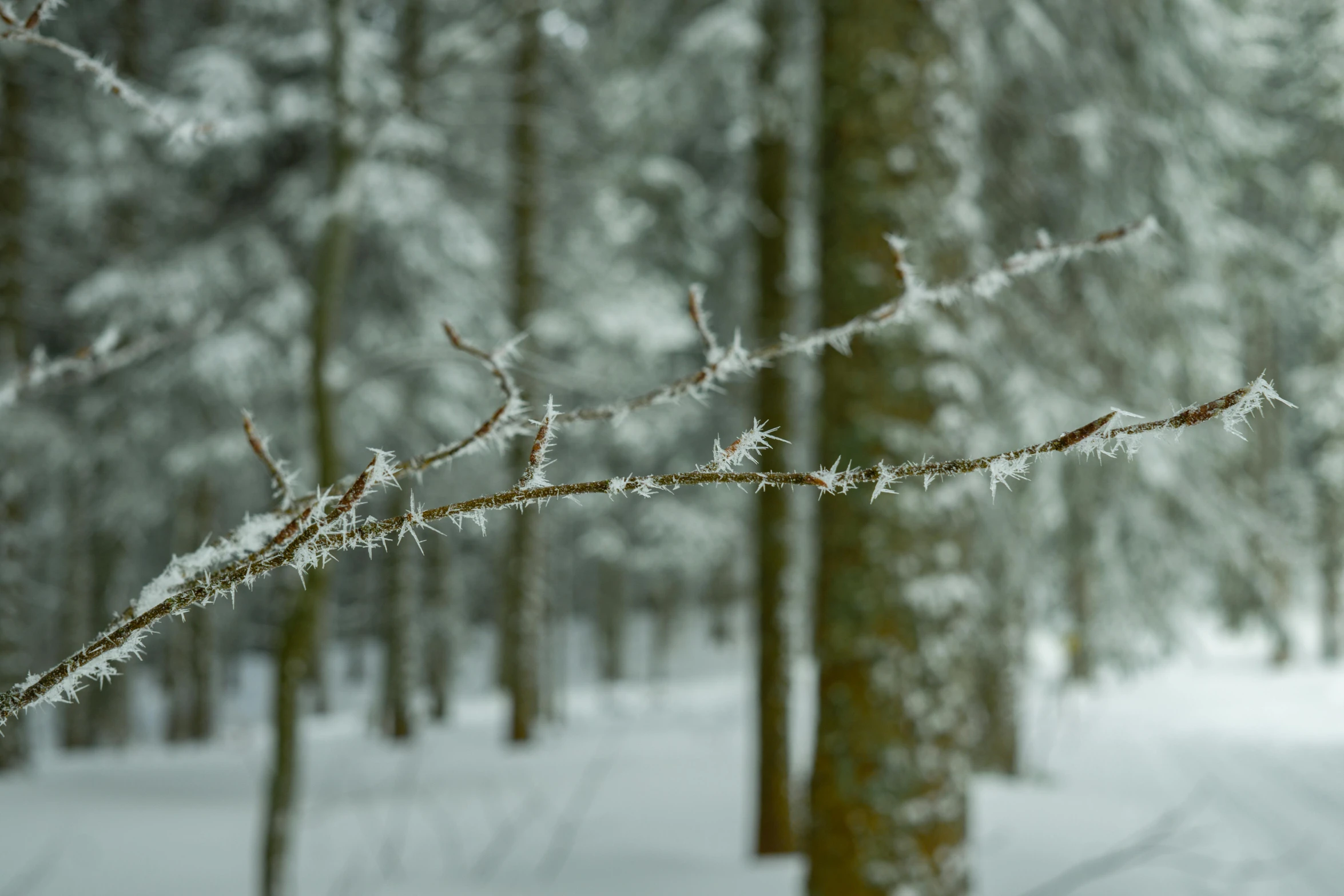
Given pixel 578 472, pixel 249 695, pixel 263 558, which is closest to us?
pixel 263 558

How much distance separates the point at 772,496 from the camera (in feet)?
17.9

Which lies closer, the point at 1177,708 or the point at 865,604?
the point at 865,604

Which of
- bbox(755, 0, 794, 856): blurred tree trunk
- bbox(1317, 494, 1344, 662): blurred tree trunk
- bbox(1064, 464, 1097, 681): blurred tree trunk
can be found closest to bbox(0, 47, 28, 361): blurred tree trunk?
bbox(755, 0, 794, 856): blurred tree trunk

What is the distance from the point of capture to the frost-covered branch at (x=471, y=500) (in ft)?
1.96

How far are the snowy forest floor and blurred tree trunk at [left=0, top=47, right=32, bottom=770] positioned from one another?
112 centimetres

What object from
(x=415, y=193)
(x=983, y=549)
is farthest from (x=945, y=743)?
(x=415, y=193)

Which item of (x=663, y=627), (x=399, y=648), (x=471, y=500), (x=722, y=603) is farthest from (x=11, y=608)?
(x=722, y=603)

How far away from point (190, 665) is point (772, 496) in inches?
425

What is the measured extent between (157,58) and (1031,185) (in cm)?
1060

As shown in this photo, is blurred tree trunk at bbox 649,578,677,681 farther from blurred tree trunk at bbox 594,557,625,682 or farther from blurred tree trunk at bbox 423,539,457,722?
blurred tree trunk at bbox 423,539,457,722

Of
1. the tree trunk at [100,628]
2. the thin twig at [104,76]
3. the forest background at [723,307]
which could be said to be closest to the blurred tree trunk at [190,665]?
the forest background at [723,307]

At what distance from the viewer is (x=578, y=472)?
13461 millimetres

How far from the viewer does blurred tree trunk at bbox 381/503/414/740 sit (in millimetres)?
11109

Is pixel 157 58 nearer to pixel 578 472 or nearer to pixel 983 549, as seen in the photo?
pixel 578 472
